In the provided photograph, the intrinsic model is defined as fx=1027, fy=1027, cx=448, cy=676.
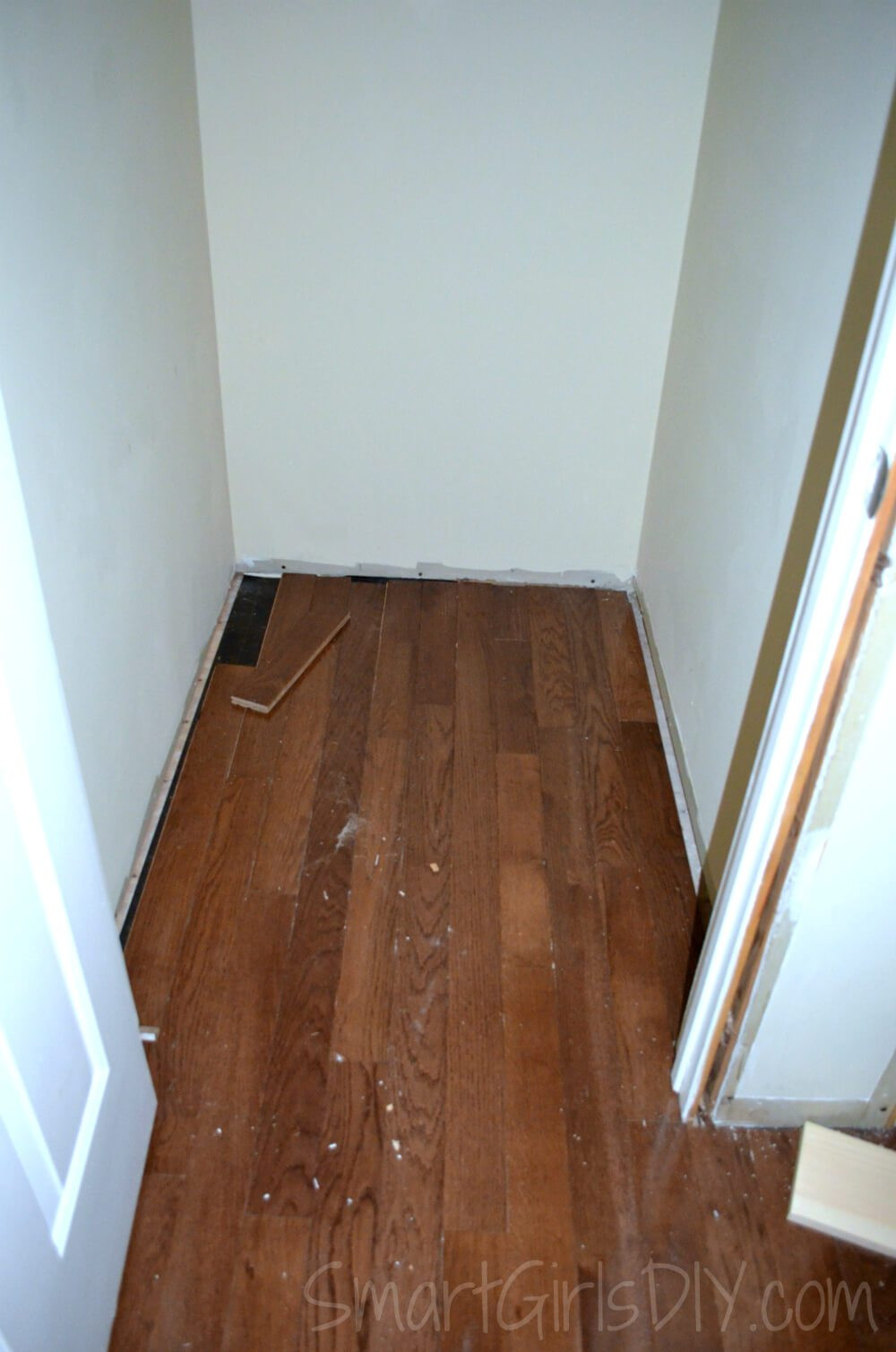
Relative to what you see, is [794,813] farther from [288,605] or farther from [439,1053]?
[288,605]

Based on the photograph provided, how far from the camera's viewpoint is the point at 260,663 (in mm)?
2703

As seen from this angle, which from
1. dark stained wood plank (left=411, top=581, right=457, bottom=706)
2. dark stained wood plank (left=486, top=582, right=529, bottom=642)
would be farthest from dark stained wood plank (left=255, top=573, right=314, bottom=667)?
dark stained wood plank (left=486, top=582, right=529, bottom=642)

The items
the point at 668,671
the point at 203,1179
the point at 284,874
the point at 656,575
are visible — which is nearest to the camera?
the point at 203,1179

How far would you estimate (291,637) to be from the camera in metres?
2.80

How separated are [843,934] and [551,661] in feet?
4.60

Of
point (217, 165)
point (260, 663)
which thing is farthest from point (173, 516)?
point (217, 165)

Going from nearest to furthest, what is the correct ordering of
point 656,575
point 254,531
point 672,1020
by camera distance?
point 672,1020, point 656,575, point 254,531

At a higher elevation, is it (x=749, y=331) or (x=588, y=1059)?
(x=749, y=331)

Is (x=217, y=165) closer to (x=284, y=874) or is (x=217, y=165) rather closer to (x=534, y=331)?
(x=534, y=331)

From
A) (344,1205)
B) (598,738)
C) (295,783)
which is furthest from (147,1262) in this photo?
(598,738)

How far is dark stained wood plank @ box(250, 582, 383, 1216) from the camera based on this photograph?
165 centimetres

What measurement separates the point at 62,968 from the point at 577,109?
7.03 ft

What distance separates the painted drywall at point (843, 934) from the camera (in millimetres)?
1244

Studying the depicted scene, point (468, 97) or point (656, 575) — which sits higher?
point (468, 97)
